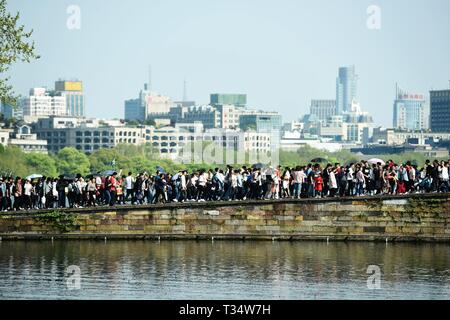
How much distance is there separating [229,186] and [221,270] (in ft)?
44.6

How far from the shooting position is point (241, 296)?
4216 centimetres

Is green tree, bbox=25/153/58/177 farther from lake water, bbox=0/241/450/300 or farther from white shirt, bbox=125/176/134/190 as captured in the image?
lake water, bbox=0/241/450/300

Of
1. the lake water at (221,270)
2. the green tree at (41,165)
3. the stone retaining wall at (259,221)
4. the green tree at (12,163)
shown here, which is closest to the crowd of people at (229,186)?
the stone retaining wall at (259,221)

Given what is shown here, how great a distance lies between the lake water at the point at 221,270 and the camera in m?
43.0

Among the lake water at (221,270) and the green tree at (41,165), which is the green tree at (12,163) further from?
the lake water at (221,270)

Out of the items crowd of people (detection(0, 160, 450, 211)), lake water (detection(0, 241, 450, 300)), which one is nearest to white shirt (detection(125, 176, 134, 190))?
crowd of people (detection(0, 160, 450, 211))

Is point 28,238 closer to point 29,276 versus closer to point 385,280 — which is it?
point 29,276

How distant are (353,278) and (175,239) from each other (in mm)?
15454

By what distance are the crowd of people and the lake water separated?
3.05 m

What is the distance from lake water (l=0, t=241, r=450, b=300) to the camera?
1693 inches

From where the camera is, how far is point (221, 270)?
48.4 meters

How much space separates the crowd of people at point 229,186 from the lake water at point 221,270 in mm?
3046
